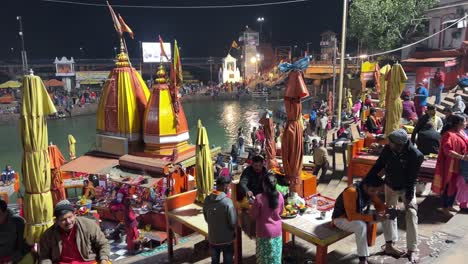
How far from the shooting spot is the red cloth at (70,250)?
13.5 ft

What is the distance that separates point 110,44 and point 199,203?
2732 inches

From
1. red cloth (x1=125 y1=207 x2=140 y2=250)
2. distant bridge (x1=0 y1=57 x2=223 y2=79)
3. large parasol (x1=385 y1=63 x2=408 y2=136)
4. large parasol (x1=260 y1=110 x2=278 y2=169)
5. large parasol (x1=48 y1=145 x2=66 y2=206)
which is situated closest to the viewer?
large parasol (x1=385 y1=63 x2=408 y2=136)

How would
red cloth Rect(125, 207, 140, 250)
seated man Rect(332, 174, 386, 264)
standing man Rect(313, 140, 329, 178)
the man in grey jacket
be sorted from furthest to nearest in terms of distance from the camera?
standing man Rect(313, 140, 329, 178) < red cloth Rect(125, 207, 140, 250) < the man in grey jacket < seated man Rect(332, 174, 386, 264)

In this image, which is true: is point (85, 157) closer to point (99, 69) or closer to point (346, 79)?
point (346, 79)

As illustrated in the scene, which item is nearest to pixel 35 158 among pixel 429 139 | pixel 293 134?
pixel 293 134

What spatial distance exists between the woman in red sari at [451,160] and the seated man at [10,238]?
19.7ft

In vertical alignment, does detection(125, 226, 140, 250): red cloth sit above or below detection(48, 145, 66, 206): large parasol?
below

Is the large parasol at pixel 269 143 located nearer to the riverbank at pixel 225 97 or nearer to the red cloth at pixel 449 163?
the red cloth at pixel 449 163

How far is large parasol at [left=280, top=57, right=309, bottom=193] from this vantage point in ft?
22.0

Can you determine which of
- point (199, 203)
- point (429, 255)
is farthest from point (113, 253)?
point (429, 255)

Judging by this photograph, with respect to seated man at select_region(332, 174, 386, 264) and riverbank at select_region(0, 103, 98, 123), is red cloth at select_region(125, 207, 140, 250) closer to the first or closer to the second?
seated man at select_region(332, 174, 386, 264)

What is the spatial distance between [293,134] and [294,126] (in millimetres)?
153

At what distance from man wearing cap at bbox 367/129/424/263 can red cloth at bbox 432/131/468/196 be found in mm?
1416

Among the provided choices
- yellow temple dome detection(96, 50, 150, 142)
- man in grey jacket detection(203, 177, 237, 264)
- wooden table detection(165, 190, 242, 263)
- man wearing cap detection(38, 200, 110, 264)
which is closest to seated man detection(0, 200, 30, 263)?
man wearing cap detection(38, 200, 110, 264)
